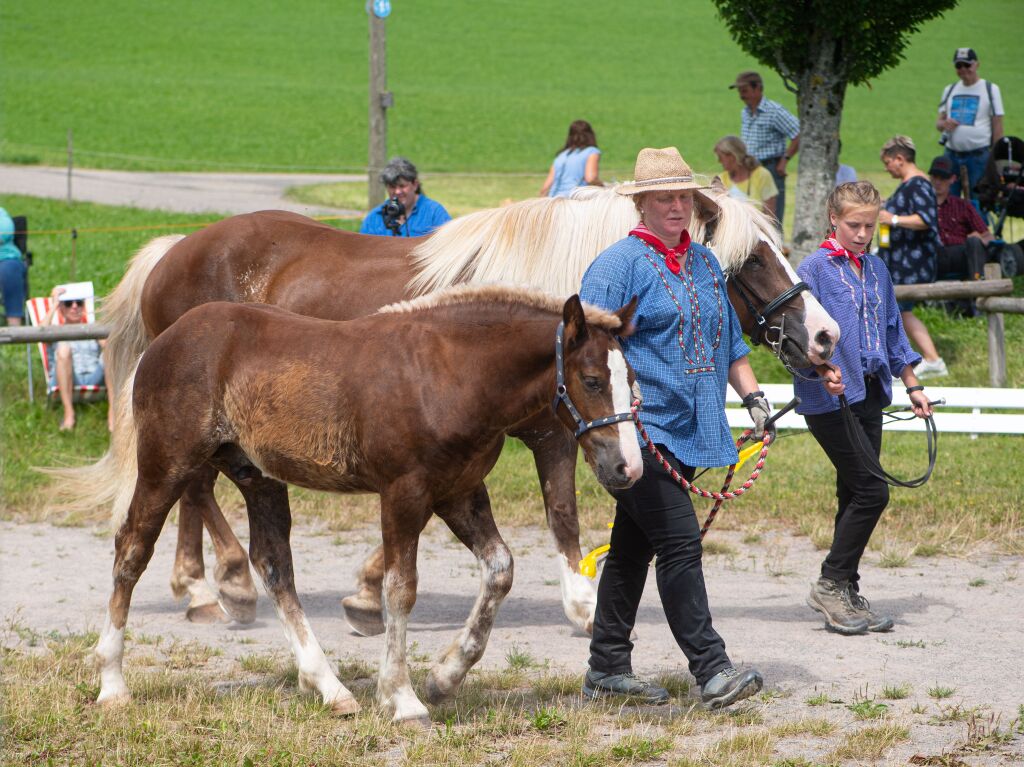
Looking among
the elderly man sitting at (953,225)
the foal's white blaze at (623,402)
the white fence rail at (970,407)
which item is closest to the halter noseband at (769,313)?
the foal's white blaze at (623,402)

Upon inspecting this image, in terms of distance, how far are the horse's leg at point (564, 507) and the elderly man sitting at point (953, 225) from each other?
22.9ft

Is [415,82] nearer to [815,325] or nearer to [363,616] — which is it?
[363,616]

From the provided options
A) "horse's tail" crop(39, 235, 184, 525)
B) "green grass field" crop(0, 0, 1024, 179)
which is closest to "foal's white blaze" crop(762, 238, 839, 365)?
"horse's tail" crop(39, 235, 184, 525)

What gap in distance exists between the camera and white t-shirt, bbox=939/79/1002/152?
14.1 m

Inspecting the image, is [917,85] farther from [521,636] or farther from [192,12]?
[521,636]

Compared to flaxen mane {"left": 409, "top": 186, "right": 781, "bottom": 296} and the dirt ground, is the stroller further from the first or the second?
flaxen mane {"left": 409, "top": 186, "right": 781, "bottom": 296}

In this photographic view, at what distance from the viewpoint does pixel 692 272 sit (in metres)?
5.06

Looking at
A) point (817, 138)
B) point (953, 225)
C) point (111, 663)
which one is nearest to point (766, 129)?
point (817, 138)

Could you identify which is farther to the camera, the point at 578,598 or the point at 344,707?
the point at 578,598

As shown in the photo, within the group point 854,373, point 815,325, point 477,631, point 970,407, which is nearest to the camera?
point 477,631

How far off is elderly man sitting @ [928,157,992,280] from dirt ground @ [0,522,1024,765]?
5.01 m

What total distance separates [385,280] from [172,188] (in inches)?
921

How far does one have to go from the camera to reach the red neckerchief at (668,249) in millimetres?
5008

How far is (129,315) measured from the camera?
25.3 feet
